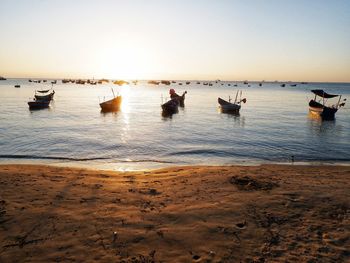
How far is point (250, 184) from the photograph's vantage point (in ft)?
40.8

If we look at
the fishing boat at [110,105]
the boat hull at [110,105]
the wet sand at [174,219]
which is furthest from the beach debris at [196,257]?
the boat hull at [110,105]

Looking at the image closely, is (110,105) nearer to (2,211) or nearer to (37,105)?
(37,105)

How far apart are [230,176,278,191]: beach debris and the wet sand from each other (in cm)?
4

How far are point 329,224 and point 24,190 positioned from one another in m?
11.0

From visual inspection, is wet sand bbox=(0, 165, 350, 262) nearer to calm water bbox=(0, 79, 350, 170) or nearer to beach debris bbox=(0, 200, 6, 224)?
beach debris bbox=(0, 200, 6, 224)

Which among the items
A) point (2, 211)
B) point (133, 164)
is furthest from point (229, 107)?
point (2, 211)

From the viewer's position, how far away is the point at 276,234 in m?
A: 8.21

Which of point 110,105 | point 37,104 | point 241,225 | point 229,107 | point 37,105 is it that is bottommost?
point 37,105

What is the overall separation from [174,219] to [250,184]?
15.3 feet

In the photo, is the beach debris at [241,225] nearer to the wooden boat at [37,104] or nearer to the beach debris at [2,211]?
the beach debris at [2,211]

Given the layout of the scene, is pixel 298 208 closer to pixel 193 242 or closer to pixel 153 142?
pixel 193 242

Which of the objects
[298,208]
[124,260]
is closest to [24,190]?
[124,260]

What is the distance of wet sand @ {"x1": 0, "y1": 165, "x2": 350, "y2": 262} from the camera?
288 inches

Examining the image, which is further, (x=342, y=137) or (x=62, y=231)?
(x=342, y=137)
